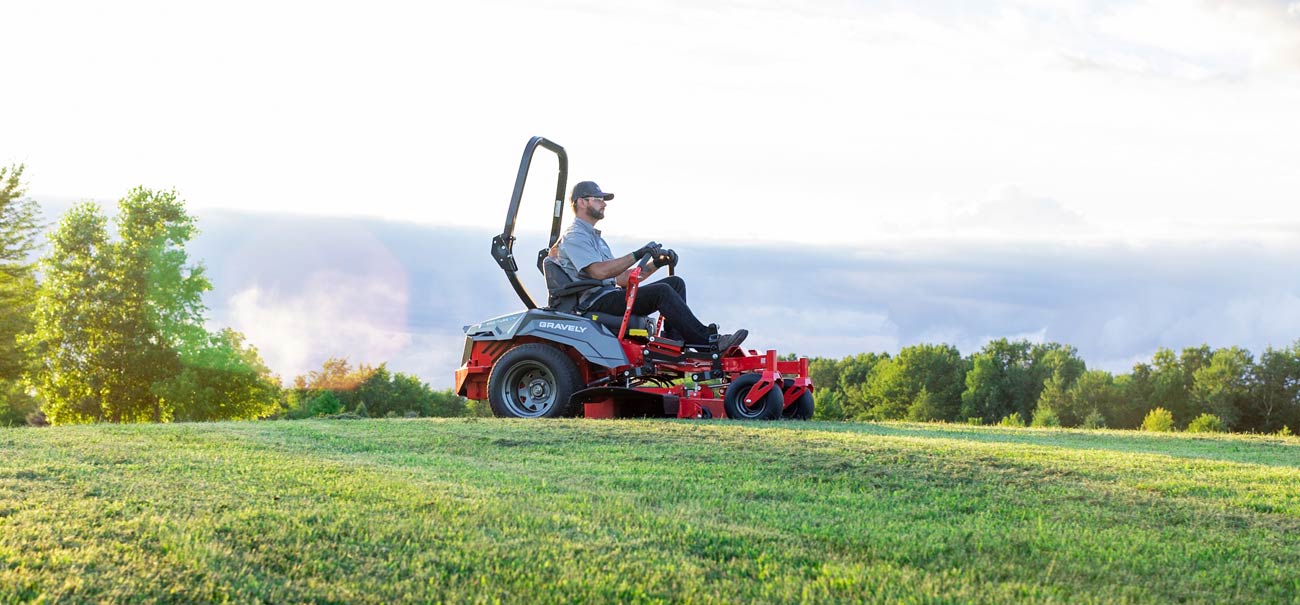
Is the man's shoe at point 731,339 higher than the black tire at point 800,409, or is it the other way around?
the man's shoe at point 731,339

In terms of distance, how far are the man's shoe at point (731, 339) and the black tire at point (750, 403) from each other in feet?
1.79

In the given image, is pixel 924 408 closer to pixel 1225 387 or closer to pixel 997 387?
pixel 997 387

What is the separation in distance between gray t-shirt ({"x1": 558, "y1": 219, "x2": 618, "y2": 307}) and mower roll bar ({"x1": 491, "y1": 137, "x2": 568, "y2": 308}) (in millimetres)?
1175

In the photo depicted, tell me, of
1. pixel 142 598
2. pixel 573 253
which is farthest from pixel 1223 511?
pixel 573 253

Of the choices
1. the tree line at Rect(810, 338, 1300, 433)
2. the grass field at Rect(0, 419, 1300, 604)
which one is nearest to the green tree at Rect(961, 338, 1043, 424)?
the tree line at Rect(810, 338, 1300, 433)

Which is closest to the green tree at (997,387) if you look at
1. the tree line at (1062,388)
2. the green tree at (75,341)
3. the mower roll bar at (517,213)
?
the tree line at (1062,388)

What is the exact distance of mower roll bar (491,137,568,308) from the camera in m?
14.8

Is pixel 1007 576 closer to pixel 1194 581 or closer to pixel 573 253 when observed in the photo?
pixel 1194 581

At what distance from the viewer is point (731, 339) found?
1324 centimetres

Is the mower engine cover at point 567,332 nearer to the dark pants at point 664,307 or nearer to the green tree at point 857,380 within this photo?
the dark pants at point 664,307

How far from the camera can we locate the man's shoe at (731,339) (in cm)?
1324

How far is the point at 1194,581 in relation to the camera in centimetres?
502

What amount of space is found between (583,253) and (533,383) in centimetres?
169

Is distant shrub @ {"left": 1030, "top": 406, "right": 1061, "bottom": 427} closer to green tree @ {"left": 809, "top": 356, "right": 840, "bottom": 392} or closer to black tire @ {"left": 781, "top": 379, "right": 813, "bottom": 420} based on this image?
green tree @ {"left": 809, "top": 356, "right": 840, "bottom": 392}
